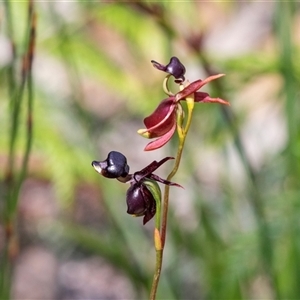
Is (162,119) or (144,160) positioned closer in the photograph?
(162,119)

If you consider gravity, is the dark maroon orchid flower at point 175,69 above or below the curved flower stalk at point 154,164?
above

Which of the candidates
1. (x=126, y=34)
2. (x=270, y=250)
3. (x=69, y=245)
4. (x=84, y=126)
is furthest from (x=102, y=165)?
(x=69, y=245)

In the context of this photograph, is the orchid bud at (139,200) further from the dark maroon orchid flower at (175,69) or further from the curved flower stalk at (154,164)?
the dark maroon orchid flower at (175,69)

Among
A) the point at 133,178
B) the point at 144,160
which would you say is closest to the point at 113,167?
the point at 133,178

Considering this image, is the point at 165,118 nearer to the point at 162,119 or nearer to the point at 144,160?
the point at 162,119

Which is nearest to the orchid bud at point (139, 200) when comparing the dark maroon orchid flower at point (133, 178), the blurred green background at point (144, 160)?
the dark maroon orchid flower at point (133, 178)

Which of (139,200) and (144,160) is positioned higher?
(144,160)

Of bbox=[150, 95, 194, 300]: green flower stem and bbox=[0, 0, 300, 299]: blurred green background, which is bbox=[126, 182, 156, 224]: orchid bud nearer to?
bbox=[150, 95, 194, 300]: green flower stem
